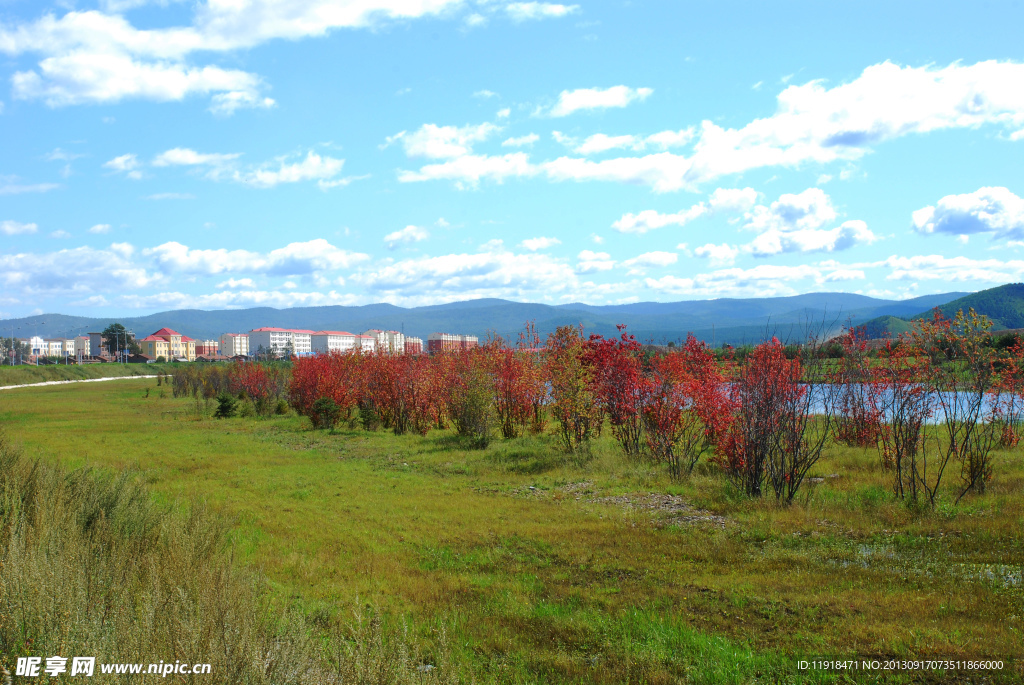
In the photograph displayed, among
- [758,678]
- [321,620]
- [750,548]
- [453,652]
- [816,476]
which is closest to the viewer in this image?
[758,678]

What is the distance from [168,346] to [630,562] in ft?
601

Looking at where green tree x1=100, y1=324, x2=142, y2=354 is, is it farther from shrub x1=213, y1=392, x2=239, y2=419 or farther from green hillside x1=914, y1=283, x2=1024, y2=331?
green hillside x1=914, y1=283, x2=1024, y2=331

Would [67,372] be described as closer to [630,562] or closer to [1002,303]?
[630,562]

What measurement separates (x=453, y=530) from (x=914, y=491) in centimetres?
662

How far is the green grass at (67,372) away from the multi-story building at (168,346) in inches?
3240

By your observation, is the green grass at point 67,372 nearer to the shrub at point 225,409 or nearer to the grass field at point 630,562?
the shrub at point 225,409

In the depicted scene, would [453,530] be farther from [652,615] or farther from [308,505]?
[652,615]

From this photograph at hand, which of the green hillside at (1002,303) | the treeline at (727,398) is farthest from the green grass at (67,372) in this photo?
the green hillside at (1002,303)

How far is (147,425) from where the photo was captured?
2345cm

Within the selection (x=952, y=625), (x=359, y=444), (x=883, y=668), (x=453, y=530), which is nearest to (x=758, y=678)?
(x=883, y=668)

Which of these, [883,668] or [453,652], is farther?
[453,652]

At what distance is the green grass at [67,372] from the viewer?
58.2 meters

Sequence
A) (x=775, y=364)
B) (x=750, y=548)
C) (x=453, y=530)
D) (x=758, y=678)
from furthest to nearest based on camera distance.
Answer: (x=775, y=364) → (x=453, y=530) → (x=750, y=548) → (x=758, y=678)

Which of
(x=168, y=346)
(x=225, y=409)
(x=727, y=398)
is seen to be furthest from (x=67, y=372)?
(x=168, y=346)
